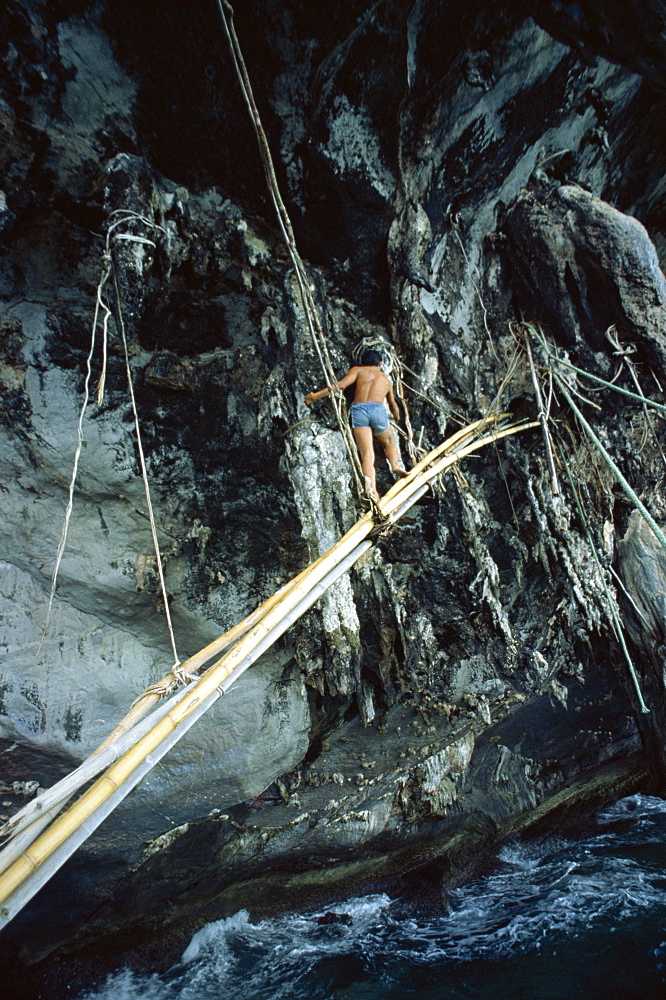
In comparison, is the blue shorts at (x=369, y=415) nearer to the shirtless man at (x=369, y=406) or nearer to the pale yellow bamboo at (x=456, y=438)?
the shirtless man at (x=369, y=406)

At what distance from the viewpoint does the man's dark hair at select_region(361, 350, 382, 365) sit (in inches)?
155

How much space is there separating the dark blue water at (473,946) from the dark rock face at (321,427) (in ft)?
0.79

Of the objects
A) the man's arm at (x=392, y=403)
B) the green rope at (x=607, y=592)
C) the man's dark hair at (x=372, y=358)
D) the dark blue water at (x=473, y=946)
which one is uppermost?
the man's dark hair at (x=372, y=358)

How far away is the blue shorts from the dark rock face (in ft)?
→ 1.39

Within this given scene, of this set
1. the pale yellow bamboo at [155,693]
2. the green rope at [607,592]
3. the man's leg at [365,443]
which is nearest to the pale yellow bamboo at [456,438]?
the man's leg at [365,443]

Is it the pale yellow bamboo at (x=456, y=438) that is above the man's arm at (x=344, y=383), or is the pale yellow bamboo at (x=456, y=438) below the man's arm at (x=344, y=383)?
below

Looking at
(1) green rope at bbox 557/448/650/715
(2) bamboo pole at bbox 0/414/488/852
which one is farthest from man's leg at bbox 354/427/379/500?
(1) green rope at bbox 557/448/650/715

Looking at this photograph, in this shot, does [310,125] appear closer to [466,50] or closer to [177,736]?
[466,50]

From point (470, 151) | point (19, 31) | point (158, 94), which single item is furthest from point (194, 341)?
point (470, 151)

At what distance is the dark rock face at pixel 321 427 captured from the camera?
3.23m

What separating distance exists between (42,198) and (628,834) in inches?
290

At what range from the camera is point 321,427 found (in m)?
4.11

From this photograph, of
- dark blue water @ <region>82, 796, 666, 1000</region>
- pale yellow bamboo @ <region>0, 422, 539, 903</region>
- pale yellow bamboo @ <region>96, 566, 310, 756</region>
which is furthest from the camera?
dark blue water @ <region>82, 796, 666, 1000</region>

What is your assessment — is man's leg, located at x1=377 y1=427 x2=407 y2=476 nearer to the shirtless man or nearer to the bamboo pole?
the shirtless man
